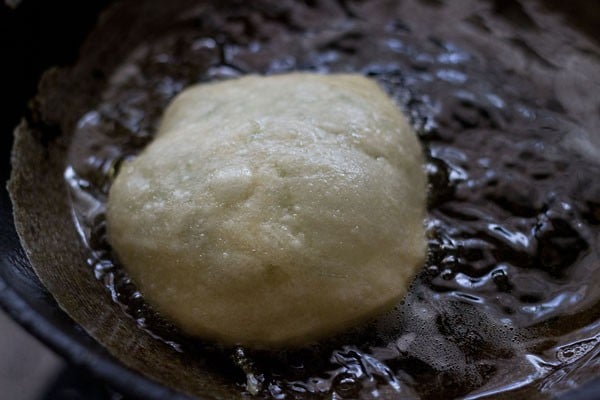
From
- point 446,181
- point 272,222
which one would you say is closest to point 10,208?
point 272,222

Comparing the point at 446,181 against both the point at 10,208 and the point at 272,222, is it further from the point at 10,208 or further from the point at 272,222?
the point at 10,208

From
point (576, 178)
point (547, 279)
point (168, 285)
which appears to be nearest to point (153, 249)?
point (168, 285)

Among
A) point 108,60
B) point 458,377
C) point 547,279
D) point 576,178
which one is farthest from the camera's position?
point 108,60

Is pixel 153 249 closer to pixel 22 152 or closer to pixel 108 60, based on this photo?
pixel 22 152

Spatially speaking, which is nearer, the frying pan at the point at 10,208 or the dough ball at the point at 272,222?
the frying pan at the point at 10,208
